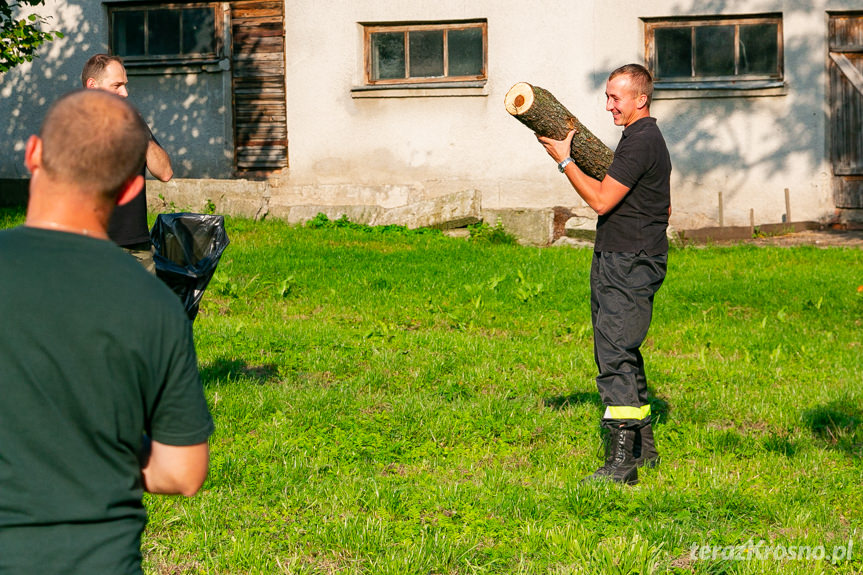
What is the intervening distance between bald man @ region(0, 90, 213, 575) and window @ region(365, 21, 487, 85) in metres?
14.0

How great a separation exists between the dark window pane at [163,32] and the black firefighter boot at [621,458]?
43.9 feet

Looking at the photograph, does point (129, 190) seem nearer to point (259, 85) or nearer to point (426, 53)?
point (426, 53)

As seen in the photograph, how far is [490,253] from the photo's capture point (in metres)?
12.6

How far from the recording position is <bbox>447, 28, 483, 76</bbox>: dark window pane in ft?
51.2

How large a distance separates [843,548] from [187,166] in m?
14.0

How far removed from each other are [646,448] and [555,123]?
183 cm

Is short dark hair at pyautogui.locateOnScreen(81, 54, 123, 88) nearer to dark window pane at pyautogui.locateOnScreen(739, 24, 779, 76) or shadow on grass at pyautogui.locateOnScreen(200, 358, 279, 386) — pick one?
shadow on grass at pyautogui.locateOnScreen(200, 358, 279, 386)

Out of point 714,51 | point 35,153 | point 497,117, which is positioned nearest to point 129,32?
point 497,117

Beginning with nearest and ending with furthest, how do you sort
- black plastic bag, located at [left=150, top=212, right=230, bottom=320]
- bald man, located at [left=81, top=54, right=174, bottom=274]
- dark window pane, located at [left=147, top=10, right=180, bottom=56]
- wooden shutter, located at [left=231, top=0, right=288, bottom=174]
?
1. bald man, located at [left=81, top=54, right=174, bottom=274]
2. black plastic bag, located at [left=150, top=212, right=230, bottom=320]
3. wooden shutter, located at [left=231, top=0, right=288, bottom=174]
4. dark window pane, located at [left=147, top=10, right=180, bottom=56]

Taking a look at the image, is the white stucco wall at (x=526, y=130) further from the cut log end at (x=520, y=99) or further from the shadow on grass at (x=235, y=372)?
the cut log end at (x=520, y=99)

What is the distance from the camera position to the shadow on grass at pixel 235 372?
7051 millimetres

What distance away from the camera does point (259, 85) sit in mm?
16156

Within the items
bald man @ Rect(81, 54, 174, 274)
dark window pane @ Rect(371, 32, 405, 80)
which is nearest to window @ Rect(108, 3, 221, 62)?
dark window pane @ Rect(371, 32, 405, 80)

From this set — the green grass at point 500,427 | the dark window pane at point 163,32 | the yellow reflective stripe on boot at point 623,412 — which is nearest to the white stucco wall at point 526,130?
the dark window pane at point 163,32
